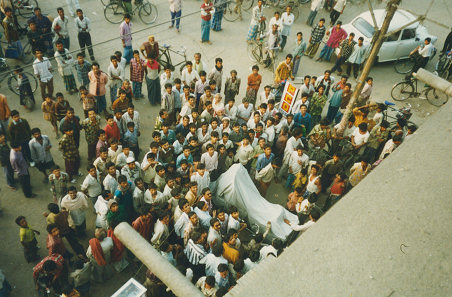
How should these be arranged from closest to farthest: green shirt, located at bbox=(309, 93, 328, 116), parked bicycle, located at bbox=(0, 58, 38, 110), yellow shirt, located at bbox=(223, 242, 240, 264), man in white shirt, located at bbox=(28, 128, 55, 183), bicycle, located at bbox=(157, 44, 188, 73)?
yellow shirt, located at bbox=(223, 242, 240, 264) < man in white shirt, located at bbox=(28, 128, 55, 183) < green shirt, located at bbox=(309, 93, 328, 116) < parked bicycle, located at bbox=(0, 58, 38, 110) < bicycle, located at bbox=(157, 44, 188, 73)

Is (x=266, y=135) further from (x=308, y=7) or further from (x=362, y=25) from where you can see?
(x=308, y=7)

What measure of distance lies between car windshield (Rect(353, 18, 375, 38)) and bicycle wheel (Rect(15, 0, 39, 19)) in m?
10.4

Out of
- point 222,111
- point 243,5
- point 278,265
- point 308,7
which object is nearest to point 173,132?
point 222,111

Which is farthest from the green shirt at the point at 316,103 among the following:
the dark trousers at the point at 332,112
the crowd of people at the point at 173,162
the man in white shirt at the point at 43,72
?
the man in white shirt at the point at 43,72

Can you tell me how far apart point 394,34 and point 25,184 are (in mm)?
11189

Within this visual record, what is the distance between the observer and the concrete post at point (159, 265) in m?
2.44

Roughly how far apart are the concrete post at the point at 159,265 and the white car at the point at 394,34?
11.5 m

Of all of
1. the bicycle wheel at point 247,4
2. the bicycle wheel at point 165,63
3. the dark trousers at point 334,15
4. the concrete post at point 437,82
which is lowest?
the bicycle wheel at point 165,63

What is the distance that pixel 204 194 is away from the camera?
6578mm

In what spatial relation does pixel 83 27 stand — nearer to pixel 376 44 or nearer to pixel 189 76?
pixel 189 76

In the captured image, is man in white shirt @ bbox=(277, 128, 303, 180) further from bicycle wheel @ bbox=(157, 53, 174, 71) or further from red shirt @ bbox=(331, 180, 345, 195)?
bicycle wheel @ bbox=(157, 53, 174, 71)

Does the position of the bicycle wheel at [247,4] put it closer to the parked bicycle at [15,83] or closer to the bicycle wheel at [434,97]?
the bicycle wheel at [434,97]

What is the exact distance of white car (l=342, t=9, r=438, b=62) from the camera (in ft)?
40.6

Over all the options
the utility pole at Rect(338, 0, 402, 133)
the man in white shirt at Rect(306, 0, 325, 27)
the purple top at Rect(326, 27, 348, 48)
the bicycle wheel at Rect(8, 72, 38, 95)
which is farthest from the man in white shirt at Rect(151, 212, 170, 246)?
the man in white shirt at Rect(306, 0, 325, 27)
